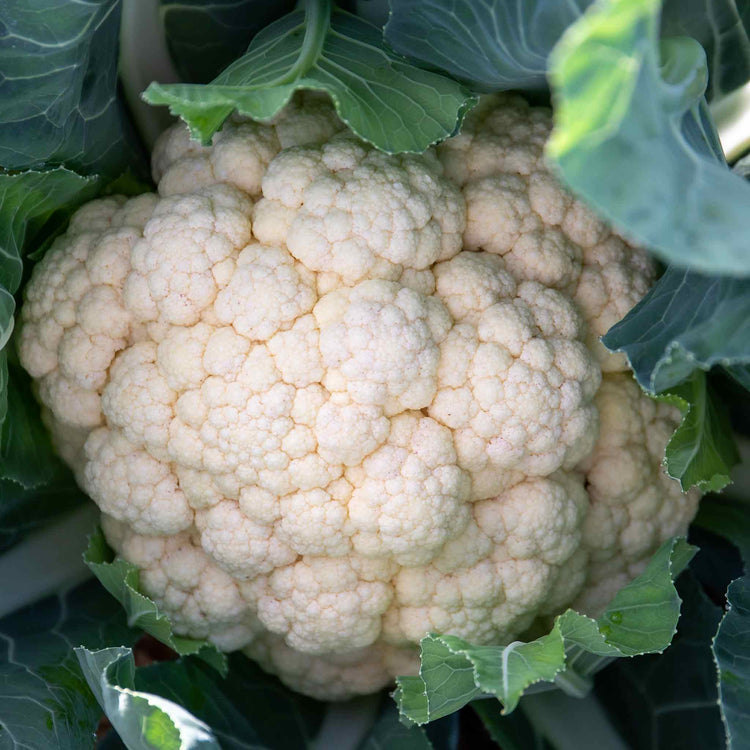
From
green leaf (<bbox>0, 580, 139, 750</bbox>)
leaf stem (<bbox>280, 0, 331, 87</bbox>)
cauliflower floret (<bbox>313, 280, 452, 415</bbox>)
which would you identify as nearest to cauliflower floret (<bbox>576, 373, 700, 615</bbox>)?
cauliflower floret (<bbox>313, 280, 452, 415</bbox>)

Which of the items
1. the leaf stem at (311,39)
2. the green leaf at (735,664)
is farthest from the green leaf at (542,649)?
the leaf stem at (311,39)

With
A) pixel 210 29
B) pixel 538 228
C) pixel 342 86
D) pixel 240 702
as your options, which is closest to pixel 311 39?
pixel 342 86

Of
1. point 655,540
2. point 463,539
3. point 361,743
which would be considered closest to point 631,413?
point 655,540

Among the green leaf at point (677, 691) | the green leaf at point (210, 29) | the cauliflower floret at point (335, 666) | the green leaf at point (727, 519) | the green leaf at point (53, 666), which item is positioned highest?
the green leaf at point (210, 29)

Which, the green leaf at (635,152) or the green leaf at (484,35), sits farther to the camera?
the green leaf at (484,35)

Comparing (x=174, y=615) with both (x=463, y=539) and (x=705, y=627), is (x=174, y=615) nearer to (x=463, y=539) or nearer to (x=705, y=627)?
(x=463, y=539)

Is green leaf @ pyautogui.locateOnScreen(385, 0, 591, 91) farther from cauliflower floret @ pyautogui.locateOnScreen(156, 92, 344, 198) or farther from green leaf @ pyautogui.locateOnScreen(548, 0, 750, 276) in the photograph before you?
green leaf @ pyautogui.locateOnScreen(548, 0, 750, 276)

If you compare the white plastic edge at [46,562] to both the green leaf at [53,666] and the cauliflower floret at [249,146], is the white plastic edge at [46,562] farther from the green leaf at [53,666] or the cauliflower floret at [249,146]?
the cauliflower floret at [249,146]
